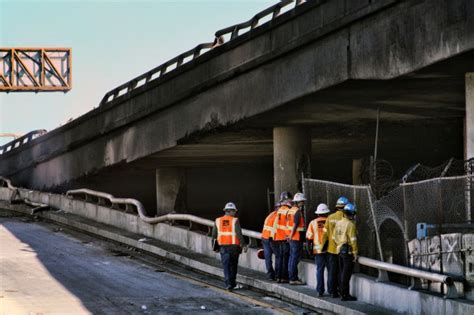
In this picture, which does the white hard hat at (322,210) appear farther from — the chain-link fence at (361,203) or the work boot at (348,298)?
the work boot at (348,298)

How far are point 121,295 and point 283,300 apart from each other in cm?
320

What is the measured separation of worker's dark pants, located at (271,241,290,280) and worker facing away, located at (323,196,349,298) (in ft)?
7.33

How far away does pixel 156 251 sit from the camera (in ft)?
96.0

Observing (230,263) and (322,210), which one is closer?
(322,210)

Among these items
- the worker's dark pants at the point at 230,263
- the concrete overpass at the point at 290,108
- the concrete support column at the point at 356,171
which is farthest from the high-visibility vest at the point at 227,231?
the concrete support column at the point at 356,171

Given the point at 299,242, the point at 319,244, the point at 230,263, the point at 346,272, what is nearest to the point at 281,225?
the point at 299,242

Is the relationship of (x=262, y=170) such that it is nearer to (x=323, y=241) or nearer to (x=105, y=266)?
(x=105, y=266)

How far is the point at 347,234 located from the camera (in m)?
20.2

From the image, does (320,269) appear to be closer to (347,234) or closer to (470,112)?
(347,234)

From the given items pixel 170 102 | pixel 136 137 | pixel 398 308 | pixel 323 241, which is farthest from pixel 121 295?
pixel 136 137

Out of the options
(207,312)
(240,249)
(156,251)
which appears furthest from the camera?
(156,251)

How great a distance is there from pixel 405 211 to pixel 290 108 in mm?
8269

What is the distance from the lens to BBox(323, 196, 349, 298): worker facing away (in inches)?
805

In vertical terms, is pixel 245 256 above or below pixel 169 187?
below
